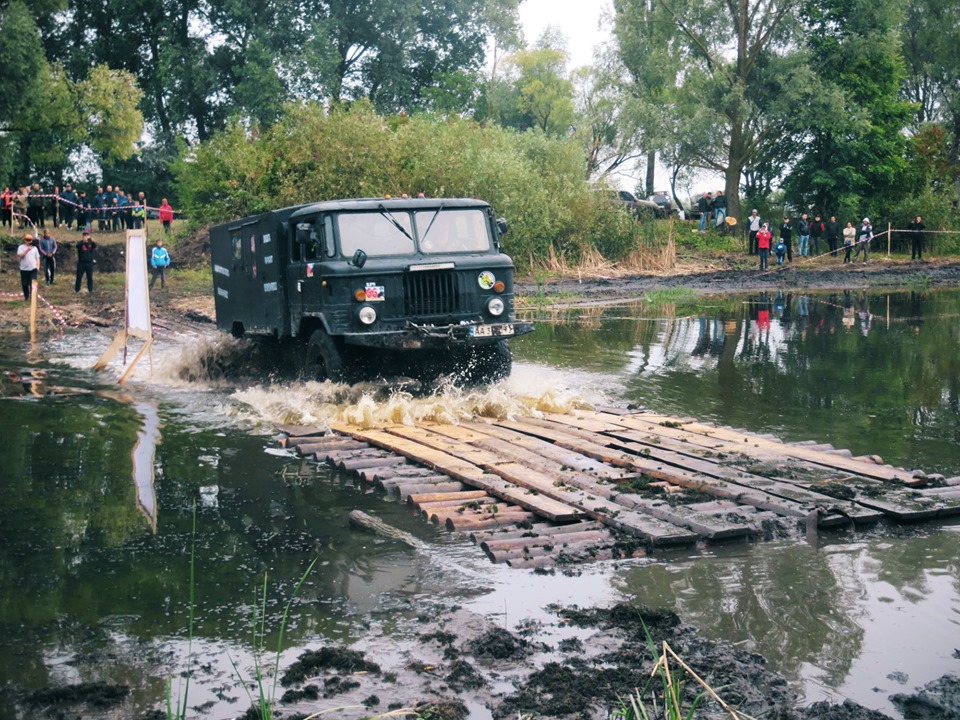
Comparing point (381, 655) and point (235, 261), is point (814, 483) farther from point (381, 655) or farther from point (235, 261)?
point (235, 261)

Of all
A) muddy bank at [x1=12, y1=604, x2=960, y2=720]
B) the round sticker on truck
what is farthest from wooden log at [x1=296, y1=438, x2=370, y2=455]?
muddy bank at [x1=12, y1=604, x2=960, y2=720]

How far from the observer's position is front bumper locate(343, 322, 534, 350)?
12.4 m

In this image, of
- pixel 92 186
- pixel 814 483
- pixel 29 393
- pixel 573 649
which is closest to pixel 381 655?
pixel 573 649

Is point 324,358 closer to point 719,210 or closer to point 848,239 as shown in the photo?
point 848,239

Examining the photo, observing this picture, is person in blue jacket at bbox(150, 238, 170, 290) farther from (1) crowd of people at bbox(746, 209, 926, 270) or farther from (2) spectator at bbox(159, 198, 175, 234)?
(1) crowd of people at bbox(746, 209, 926, 270)

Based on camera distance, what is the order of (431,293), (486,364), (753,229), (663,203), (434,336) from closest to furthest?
(434,336) → (431,293) → (486,364) → (753,229) → (663,203)

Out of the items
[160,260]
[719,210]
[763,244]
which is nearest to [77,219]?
[160,260]

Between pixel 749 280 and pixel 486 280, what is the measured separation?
987 inches

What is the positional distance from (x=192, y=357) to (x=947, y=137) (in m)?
50.2

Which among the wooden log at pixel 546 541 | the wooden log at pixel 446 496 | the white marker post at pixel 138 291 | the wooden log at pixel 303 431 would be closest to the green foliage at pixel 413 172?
the white marker post at pixel 138 291

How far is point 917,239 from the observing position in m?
42.5

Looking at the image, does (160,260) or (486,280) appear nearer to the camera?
(486,280)

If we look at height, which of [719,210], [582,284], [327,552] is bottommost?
[327,552]

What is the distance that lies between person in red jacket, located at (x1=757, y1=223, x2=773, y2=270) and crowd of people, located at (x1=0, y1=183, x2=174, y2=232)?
19.5 meters
